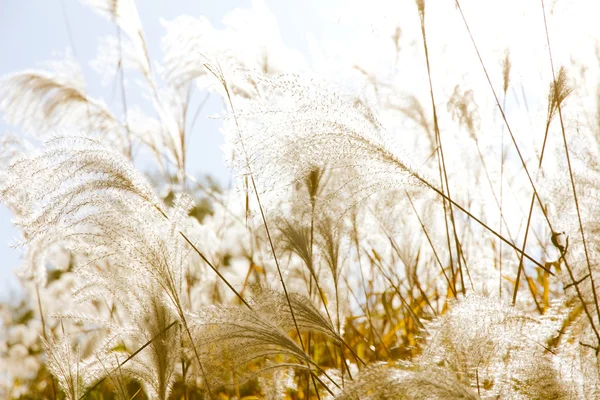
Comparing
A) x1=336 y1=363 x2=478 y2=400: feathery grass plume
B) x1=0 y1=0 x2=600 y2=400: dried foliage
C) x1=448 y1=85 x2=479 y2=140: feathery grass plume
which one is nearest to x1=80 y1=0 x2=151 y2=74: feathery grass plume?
x1=0 y1=0 x2=600 y2=400: dried foliage

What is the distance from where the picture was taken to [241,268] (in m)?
3.71

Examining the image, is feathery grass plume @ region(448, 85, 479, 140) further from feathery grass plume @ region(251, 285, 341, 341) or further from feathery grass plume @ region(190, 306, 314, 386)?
feathery grass plume @ region(190, 306, 314, 386)

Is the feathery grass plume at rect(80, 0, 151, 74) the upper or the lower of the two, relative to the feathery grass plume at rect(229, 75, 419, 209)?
upper

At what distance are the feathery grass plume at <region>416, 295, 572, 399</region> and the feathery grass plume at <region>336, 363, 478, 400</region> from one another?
20 centimetres

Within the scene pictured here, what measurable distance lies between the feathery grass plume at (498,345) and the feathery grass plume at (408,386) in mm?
197

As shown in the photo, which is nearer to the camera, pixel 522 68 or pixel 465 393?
pixel 465 393

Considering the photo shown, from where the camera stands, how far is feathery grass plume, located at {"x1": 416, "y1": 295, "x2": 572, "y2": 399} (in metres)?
1.23

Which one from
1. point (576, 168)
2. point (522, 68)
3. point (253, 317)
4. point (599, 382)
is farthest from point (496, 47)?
point (253, 317)

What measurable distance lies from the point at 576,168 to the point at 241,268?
243cm

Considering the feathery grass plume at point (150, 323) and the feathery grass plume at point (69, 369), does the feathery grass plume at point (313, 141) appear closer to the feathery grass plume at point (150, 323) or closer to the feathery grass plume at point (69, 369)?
the feathery grass plume at point (150, 323)

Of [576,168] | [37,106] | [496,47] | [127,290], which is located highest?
[37,106]

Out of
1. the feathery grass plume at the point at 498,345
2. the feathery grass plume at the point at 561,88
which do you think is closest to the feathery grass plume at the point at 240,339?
the feathery grass plume at the point at 498,345

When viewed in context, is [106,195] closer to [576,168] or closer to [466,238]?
[576,168]

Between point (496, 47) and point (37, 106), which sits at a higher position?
point (37, 106)
